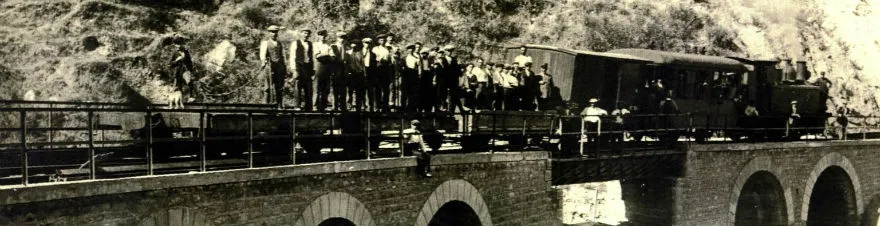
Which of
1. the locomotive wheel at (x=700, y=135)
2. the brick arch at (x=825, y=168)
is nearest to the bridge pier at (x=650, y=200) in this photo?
the locomotive wheel at (x=700, y=135)

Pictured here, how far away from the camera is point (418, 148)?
12.1m

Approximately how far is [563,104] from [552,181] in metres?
3.03

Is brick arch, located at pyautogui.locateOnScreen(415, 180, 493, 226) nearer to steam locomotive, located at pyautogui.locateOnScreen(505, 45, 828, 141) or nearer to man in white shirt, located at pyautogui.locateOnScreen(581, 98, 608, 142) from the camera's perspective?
man in white shirt, located at pyautogui.locateOnScreen(581, 98, 608, 142)

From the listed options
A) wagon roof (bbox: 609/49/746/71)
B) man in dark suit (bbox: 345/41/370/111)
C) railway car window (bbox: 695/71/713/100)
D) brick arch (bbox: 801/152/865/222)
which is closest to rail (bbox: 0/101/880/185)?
man in dark suit (bbox: 345/41/370/111)

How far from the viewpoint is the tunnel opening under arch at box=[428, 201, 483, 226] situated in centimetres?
1284

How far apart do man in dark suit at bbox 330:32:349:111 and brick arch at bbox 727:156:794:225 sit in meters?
11.6

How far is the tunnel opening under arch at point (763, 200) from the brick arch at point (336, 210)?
1364cm

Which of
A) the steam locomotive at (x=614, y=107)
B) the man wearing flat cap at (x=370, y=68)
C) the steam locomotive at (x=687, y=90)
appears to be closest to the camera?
the steam locomotive at (x=614, y=107)

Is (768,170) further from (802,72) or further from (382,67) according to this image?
(382,67)

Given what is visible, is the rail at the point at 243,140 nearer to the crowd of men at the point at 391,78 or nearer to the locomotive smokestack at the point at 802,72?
the crowd of men at the point at 391,78

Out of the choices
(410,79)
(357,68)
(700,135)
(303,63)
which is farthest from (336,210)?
(700,135)

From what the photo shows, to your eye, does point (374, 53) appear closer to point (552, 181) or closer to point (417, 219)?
point (417, 219)

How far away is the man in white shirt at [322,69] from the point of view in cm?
1223

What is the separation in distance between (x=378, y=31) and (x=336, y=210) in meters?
21.6
